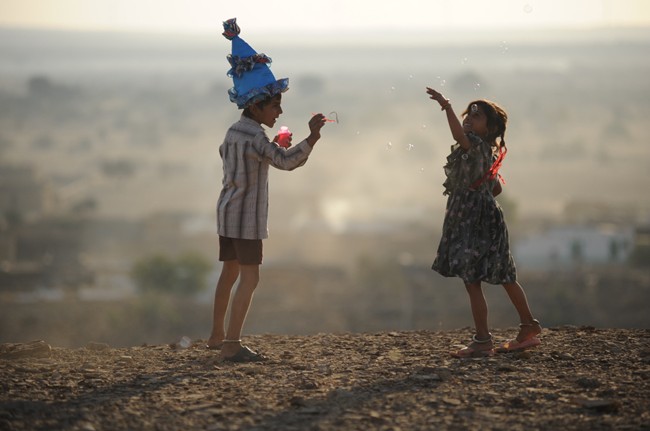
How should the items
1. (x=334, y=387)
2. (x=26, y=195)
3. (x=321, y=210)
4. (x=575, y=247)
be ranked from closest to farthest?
(x=334, y=387) < (x=575, y=247) < (x=321, y=210) < (x=26, y=195)

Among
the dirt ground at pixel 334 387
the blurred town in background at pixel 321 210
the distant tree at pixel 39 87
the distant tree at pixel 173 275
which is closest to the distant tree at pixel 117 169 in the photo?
the blurred town in background at pixel 321 210

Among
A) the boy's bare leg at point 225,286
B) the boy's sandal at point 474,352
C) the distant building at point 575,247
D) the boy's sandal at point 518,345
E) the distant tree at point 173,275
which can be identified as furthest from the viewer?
the distant building at point 575,247

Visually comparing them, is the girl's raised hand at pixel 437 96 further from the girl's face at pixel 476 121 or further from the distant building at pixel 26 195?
the distant building at pixel 26 195

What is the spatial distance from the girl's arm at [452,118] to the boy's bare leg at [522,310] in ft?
2.78

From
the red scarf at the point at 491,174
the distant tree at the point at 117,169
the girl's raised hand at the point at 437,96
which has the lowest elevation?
the red scarf at the point at 491,174

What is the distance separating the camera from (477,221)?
611 cm

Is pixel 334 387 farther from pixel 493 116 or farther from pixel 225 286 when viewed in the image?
pixel 493 116

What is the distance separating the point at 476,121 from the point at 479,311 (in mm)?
1024

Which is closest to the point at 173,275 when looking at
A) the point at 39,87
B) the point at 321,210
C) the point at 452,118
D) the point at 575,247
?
the point at 575,247

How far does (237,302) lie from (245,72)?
1235 mm

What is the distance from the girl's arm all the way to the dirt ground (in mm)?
1183

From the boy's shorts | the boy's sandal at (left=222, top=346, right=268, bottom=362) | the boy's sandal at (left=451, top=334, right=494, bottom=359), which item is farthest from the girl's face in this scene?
the boy's sandal at (left=222, top=346, right=268, bottom=362)

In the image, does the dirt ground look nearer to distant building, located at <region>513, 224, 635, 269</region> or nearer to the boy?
the boy

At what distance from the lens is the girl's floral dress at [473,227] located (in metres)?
6.06
